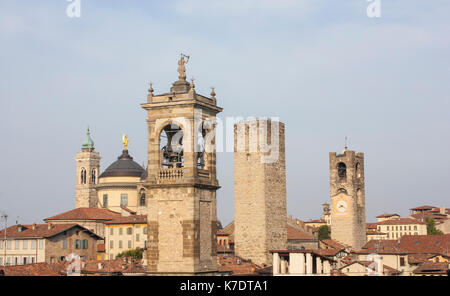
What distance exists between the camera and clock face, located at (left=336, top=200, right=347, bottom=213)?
126 meters

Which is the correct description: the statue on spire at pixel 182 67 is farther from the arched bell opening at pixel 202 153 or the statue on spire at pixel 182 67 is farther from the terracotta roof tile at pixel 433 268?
the terracotta roof tile at pixel 433 268

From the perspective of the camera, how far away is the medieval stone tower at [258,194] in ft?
298

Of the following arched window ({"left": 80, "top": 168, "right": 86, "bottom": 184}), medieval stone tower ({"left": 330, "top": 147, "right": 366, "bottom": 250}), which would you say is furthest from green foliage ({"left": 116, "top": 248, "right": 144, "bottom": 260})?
arched window ({"left": 80, "top": 168, "right": 86, "bottom": 184})

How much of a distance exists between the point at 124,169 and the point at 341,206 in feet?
125

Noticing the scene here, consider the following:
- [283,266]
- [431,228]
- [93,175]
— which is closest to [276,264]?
[283,266]

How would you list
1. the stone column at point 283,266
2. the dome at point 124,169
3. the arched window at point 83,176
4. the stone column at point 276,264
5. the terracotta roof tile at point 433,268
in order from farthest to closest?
the arched window at point 83,176 → the dome at point 124,169 → the terracotta roof tile at point 433,268 → the stone column at point 283,266 → the stone column at point 276,264

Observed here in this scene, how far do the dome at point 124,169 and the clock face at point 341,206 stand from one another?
34.4 metres

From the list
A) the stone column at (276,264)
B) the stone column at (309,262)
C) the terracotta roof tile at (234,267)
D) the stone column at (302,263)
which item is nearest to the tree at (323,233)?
the terracotta roof tile at (234,267)

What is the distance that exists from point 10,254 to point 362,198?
67.6 meters

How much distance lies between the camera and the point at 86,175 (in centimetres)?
15350

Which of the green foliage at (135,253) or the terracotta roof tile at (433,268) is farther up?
the green foliage at (135,253)

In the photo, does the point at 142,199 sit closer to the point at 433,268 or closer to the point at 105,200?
the point at 105,200
